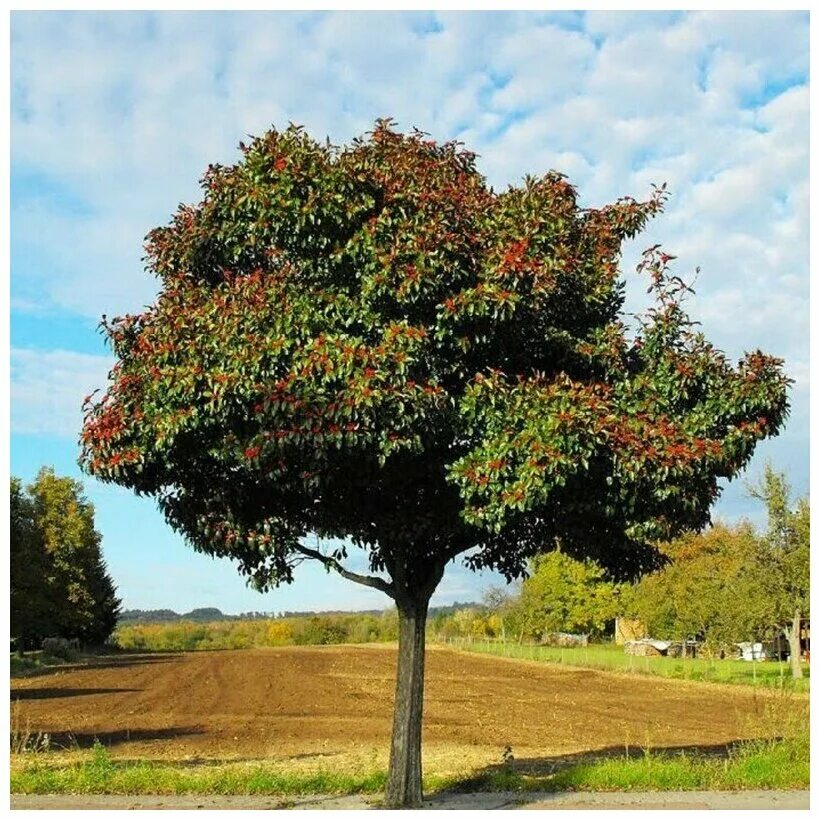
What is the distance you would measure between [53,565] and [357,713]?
40.2 metres

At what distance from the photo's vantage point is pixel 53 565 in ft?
208

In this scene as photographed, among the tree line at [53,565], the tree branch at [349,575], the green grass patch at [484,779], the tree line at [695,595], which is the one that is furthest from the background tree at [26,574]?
the tree branch at [349,575]

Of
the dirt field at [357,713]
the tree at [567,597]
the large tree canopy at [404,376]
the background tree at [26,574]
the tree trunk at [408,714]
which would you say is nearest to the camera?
the large tree canopy at [404,376]

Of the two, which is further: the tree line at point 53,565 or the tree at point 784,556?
the tree line at point 53,565

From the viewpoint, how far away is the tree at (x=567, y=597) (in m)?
76.9

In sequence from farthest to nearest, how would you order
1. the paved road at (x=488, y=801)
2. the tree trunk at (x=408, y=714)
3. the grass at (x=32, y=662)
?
1. the grass at (x=32, y=662)
2. the paved road at (x=488, y=801)
3. the tree trunk at (x=408, y=714)

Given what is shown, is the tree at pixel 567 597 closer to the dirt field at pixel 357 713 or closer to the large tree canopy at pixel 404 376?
the dirt field at pixel 357 713

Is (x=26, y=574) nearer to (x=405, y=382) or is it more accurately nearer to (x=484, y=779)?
(x=484, y=779)

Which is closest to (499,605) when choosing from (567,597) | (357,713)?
(567,597)

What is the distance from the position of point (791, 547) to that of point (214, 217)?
38340 millimetres

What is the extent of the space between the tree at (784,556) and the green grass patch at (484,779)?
30.8 meters

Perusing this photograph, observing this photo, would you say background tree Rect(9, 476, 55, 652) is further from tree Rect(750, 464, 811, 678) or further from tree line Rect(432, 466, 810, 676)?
tree Rect(750, 464, 811, 678)

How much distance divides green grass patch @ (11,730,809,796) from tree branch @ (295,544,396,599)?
10.0 feet

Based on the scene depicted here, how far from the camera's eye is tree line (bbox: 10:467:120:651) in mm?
53938
